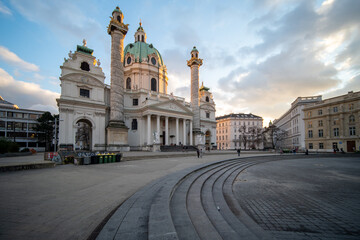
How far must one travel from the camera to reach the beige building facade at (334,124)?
125 ft

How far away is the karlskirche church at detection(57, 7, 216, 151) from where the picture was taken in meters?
31.2

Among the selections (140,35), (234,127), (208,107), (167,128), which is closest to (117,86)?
(167,128)

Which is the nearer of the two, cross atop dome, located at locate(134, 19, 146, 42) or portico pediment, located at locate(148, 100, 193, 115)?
portico pediment, located at locate(148, 100, 193, 115)

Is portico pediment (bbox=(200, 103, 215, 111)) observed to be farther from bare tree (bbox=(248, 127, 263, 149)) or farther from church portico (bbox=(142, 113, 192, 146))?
bare tree (bbox=(248, 127, 263, 149))

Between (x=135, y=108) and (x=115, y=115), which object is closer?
(x=115, y=115)

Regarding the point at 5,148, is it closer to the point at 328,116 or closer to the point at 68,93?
the point at 68,93

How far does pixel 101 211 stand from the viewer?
4434mm

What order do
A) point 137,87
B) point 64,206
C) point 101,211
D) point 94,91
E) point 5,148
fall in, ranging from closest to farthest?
1. point 101,211
2. point 64,206
3. point 5,148
4. point 94,91
5. point 137,87

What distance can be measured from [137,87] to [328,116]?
49.5m

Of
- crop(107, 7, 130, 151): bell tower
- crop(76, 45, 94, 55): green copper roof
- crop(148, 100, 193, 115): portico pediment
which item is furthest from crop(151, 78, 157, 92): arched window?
crop(76, 45, 94, 55): green copper roof

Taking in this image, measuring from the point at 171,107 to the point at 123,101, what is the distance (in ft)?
38.6

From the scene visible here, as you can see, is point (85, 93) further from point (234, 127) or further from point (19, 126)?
point (234, 127)

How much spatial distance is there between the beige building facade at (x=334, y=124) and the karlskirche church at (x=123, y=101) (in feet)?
93.3

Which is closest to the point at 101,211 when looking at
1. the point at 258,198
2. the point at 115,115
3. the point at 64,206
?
the point at 64,206
